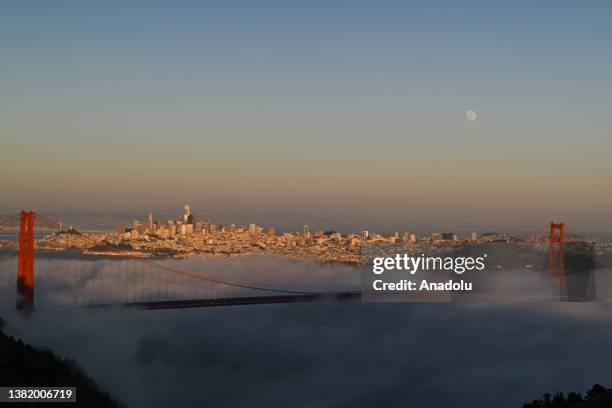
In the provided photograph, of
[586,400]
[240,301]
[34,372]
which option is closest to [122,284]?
[240,301]

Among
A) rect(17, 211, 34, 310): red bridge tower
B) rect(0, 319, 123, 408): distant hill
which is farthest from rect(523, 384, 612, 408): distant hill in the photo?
rect(17, 211, 34, 310): red bridge tower

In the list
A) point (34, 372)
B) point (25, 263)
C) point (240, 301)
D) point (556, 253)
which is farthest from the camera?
point (556, 253)

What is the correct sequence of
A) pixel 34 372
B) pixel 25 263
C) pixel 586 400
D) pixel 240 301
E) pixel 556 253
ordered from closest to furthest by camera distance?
pixel 34 372
pixel 586 400
pixel 25 263
pixel 240 301
pixel 556 253

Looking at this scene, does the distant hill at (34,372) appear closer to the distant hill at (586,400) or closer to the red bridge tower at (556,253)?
the distant hill at (586,400)

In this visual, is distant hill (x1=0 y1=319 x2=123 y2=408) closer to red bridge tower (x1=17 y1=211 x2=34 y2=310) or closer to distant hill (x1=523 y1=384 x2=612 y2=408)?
red bridge tower (x1=17 y1=211 x2=34 y2=310)

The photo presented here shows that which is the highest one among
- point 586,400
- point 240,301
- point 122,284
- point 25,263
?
point 25,263

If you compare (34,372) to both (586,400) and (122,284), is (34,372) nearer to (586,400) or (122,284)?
(586,400)

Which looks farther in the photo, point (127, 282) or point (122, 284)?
point (127, 282)

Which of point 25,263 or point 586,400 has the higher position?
point 25,263
